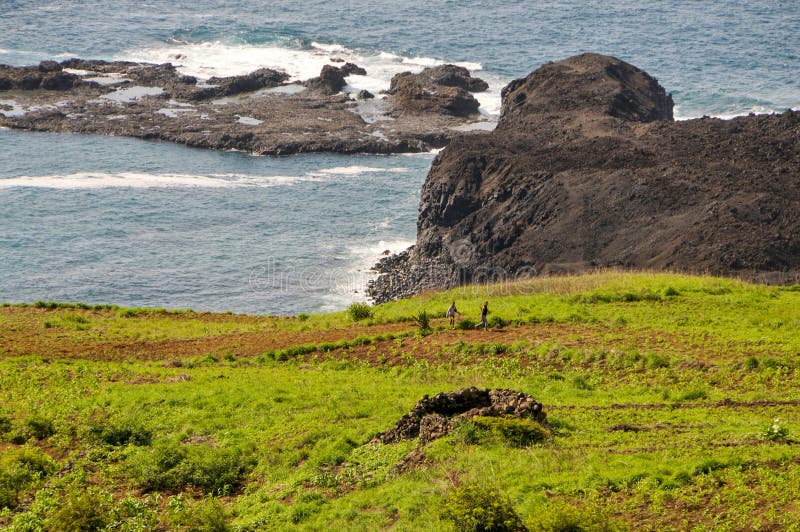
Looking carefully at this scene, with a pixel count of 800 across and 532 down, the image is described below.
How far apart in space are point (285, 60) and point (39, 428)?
91816 millimetres

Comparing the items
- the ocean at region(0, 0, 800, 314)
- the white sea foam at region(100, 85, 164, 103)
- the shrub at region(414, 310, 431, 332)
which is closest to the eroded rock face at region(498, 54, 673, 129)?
the ocean at region(0, 0, 800, 314)

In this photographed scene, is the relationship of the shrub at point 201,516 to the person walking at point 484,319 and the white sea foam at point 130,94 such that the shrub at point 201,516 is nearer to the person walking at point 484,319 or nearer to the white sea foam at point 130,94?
the person walking at point 484,319

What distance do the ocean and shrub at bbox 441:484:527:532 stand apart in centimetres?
3794

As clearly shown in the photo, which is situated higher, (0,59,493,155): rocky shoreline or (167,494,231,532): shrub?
(0,59,493,155): rocky shoreline

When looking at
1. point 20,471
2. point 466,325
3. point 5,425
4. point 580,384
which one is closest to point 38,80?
point 466,325

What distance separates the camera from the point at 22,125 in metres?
91.1

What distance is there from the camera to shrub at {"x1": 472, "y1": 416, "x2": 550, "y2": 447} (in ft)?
72.6

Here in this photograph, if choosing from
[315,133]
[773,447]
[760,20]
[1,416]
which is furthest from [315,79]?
[773,447]

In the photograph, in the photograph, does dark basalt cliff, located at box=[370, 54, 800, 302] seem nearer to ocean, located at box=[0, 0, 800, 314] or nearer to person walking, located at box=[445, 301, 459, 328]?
ocean, located at box=[0, 0, 800, 314]

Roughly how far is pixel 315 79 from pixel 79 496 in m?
85.1

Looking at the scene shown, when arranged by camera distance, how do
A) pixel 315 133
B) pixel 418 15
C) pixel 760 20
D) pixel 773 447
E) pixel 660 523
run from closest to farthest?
pixel 660 523 → pixel 773 447 → pixel 315 133 → pixel 760 20 → pixel 418 15

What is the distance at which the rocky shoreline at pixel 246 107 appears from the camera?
87125 mm

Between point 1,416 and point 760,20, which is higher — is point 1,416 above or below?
below

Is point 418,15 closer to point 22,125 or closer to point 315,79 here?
point 315,79
